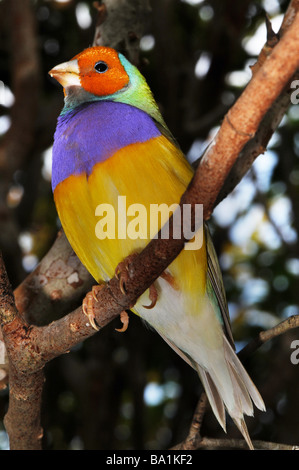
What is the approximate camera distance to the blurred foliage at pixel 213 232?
4.02 meters

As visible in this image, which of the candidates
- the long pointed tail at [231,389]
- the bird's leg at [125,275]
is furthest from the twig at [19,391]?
the long pointed tail at [231,389]

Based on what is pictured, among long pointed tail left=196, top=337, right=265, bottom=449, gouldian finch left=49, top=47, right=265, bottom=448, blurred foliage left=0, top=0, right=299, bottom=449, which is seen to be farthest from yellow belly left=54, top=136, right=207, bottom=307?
blurred foliage left=0, top=0, right=299, bottom=449

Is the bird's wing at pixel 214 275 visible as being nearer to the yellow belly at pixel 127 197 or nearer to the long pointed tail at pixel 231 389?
the yellow belly at pixel 127 197

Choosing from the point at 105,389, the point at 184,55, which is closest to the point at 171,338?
the point at 105,389

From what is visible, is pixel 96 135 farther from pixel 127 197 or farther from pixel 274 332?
pixel 274 332

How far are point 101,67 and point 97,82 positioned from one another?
8 cm

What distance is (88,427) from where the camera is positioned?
3.90 m

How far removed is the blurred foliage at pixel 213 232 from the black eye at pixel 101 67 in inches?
53.2

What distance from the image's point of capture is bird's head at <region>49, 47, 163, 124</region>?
9.48 ft


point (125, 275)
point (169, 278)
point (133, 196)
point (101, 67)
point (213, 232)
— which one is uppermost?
point (101, 67)

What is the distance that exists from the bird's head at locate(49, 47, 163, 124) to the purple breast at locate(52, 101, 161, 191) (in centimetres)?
20

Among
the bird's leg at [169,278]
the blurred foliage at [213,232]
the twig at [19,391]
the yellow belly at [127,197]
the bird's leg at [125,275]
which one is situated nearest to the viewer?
the bird's leg at [125,275]

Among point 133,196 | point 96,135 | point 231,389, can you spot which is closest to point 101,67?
point 96,135

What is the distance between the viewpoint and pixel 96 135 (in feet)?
8.23
